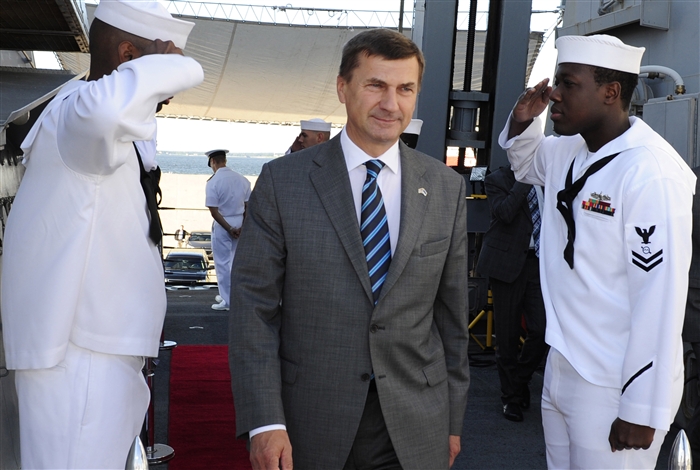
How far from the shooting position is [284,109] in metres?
33.6

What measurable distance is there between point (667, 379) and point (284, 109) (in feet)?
105

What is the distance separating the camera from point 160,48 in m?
2.28

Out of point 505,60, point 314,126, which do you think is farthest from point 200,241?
point 505,60

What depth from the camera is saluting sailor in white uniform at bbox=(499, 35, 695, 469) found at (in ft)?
7.98

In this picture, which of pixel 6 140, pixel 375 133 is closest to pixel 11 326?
pixel 6 140

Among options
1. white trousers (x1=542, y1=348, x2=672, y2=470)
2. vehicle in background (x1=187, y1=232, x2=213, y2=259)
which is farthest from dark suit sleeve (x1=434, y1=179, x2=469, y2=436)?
vehicle in background (x1=187, y1=232, x2=213, y2=259)

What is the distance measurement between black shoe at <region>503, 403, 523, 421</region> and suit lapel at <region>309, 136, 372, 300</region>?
11.6 feet

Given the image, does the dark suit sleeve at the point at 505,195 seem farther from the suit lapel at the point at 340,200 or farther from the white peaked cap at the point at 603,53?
the suit lapel at the point at 340,200

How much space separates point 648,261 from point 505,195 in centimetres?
311

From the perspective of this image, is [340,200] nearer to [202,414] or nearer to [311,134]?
[202,414]

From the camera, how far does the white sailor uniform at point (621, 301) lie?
95.7 inches

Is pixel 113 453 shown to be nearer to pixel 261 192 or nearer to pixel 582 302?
pixel 261 192

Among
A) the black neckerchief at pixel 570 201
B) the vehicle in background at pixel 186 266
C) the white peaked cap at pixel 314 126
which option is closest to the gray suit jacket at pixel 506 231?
the white peaked cap at pixel 314 126

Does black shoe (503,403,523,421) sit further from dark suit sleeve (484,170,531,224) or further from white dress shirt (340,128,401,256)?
white dress shirt (340,128,401,256)
